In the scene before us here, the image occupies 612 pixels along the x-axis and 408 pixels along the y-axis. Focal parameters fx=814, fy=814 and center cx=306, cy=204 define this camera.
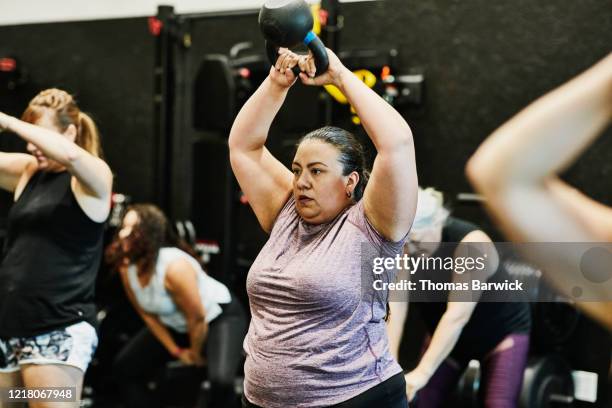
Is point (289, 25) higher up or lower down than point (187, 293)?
higher up

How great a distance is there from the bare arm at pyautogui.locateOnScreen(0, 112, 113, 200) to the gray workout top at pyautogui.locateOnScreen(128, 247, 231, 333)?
45.9 inches

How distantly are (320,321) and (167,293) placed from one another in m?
1.98

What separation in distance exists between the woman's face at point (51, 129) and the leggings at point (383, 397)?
110 cm

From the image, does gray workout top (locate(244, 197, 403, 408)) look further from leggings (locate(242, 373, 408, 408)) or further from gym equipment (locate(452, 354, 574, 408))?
gym equipment (locate(452, 354, 574, 408))

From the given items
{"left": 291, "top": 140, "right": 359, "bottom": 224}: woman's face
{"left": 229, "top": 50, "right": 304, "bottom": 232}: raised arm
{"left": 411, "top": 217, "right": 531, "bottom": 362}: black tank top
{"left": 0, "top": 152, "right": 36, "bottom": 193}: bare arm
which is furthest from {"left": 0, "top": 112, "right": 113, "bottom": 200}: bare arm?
{"left": 411, "top": 217, "right": 531, "bottom": 362}: black tank top

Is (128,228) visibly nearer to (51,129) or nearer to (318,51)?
(51,129)

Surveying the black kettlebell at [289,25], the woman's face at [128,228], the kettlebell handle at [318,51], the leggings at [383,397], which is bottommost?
the leggings at [383,397]

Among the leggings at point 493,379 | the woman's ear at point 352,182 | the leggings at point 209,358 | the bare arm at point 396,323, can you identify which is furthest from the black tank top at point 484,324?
the woman's ear at point 352,182

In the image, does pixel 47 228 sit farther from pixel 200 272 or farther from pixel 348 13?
pixel 348 13

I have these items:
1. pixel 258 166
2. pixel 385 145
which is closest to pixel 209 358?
pixel 258 166

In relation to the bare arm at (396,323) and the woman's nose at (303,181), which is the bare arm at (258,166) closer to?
the woman's nose at (303,181)

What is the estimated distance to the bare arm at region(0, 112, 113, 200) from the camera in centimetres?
244

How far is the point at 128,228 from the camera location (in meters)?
3.78

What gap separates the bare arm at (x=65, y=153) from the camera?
2443 mm
